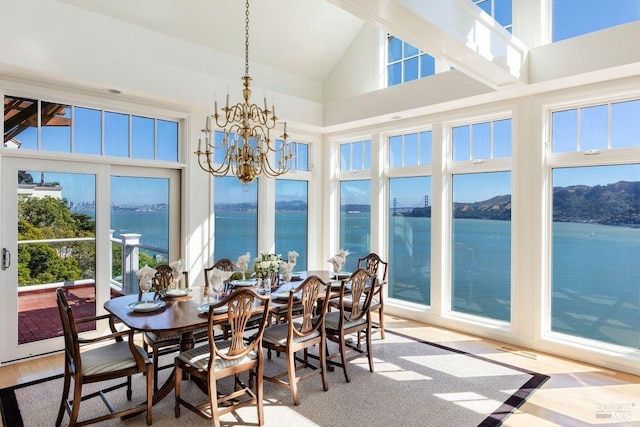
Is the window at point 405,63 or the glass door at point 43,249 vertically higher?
the window at point 405,63

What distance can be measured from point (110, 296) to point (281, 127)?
3.20 metres

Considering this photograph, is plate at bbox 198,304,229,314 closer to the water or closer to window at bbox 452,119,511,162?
the water

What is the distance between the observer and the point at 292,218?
21.4ft

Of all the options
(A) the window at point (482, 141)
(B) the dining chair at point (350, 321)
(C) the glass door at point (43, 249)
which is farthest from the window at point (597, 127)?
(C) the glass door at point (43, 249)

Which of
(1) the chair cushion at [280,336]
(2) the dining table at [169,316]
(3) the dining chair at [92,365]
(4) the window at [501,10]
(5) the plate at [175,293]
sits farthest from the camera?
(4) the window at [501,10]

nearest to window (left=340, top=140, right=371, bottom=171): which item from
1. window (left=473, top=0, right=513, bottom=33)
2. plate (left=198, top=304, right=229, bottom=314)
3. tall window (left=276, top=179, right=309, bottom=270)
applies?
tall window (left=276, top=179, right=309, bottom=270)

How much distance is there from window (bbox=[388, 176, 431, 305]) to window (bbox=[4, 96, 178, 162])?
3.21 meters

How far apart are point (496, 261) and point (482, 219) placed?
0.55 m

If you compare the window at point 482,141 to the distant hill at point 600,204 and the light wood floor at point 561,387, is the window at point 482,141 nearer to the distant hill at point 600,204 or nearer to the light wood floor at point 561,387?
the distant hill at point 600,204

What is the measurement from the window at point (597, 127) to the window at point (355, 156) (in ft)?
8.66

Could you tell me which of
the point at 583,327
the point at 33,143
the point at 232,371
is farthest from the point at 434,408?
the point at 33,143

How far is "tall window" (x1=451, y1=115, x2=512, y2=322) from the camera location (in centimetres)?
488

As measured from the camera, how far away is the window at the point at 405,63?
541 cm

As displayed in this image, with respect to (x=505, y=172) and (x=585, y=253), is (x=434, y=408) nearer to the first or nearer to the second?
(x=585, y=253)
